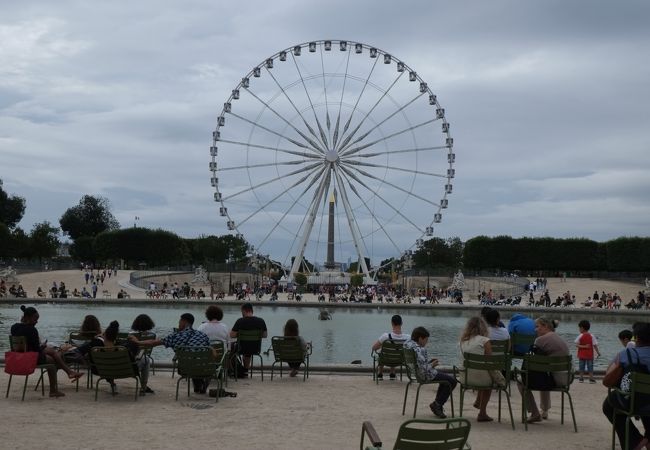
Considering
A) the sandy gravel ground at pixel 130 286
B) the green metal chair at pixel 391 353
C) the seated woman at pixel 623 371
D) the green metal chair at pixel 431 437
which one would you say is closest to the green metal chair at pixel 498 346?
the green metal chair at pixel 391 353

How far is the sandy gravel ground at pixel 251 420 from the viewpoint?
672cm

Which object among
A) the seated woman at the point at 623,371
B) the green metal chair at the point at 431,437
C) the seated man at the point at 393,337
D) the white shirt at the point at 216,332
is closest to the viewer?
the green metal chair at the point at 431,437

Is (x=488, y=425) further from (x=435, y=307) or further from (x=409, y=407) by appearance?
(x=435, y=307)

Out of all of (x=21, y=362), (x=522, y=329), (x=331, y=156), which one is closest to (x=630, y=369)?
(x=522, y=329)

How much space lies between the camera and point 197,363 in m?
8.70

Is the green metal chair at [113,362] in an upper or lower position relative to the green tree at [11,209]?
lower

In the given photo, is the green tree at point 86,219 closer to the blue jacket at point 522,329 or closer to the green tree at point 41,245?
the green tree at point 41,245

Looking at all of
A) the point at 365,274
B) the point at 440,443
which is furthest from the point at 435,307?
the point at 440,443

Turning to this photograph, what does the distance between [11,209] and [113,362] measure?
82.0 meters

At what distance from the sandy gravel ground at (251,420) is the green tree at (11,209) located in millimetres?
79822

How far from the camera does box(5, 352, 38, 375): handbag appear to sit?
865 centimetres

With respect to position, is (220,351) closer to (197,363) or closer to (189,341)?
(189,341)

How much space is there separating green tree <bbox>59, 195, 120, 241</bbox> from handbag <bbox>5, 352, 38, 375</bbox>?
92.0 m

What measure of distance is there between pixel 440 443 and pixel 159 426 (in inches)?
132
